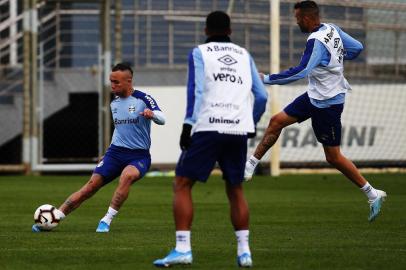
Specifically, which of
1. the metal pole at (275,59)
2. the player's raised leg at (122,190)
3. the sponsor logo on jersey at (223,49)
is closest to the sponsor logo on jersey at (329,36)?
the player's raised leg at (122,190)

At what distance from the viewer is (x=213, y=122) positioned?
319 inches

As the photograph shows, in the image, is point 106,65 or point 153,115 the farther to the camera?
point 106,65

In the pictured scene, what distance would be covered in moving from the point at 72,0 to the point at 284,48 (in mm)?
5592

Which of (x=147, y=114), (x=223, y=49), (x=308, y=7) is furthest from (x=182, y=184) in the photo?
(x=308, y=7)

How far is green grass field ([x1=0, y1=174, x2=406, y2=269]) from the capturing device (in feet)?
28.6

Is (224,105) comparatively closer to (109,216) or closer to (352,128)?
(109,216)

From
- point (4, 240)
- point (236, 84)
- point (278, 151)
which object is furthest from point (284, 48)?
point (236, 84)

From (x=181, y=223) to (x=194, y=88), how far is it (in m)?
0.96

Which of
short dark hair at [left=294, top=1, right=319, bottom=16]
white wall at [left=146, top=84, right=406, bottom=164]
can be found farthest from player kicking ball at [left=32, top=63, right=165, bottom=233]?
A: white wall at [left=146, top=84, right=406, bottom=164]

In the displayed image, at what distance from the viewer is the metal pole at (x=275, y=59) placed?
24062 mm

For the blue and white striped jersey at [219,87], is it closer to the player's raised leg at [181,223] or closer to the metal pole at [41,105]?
the player's raised leg at [181,223]

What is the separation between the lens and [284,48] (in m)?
27.6

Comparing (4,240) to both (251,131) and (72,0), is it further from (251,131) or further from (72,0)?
(72,0)

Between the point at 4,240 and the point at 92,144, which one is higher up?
the point at 4,240
